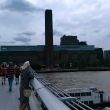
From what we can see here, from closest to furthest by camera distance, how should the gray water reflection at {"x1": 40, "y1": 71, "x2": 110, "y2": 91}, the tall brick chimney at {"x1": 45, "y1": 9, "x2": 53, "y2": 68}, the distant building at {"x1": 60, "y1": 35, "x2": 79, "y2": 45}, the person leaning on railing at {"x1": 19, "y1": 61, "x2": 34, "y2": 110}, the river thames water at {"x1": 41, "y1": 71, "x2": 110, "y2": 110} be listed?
the person leaning on railing at {"x1": 19, "y1": 61, "x2": 34, "y2": 110}
the river thames water at {"x1": 41, "y1": 71, "x2": 110, "y2": 110}
the gray water reflection at {"x1": 40, "y1": 71, "x2": 110, "y2": 91}
the tall brick chimney at {"x1": 45, "y1": 9, "x2": 53, "y2": 68}
the distant building at {"x1": 60, "y1": 35, "x2": 79, "y2": 45}

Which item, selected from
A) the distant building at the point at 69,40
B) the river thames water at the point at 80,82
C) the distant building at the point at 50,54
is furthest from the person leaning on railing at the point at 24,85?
the distant building at the point at 69,40

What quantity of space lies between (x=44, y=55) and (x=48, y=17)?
14125mm

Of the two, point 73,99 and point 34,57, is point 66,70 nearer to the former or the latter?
point 34,57

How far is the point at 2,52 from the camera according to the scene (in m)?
145


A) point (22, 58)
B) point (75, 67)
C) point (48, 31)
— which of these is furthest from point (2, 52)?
point (75, 67)

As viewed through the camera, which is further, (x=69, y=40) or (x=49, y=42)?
(x=69, y=40)

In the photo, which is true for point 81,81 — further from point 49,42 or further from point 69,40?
point 69,40

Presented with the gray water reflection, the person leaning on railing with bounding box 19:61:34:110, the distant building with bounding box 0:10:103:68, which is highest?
the distant building with bounding box 0:10:103:68

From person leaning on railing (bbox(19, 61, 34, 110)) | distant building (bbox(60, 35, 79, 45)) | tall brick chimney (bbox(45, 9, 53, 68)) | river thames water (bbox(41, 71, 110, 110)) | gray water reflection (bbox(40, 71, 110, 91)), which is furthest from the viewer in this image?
distant building (bbox(60, 35, 79, 45))

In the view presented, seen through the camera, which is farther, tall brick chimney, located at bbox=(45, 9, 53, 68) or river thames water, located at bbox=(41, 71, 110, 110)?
tall brick chimney, located at bbox=(45, 9, 53, 68)

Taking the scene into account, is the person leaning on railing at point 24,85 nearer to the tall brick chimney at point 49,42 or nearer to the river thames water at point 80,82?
the river thames water at point 80,82

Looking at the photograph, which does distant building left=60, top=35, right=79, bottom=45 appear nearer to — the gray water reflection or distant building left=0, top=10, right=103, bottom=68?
distant building left=0, top=10, right=103, bottom=68

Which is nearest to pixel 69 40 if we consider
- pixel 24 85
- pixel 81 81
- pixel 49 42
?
pixel 49 42

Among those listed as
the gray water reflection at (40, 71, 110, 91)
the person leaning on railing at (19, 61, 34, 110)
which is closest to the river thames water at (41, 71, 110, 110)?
the gray water reflection at (40, 71, 110, 91)
